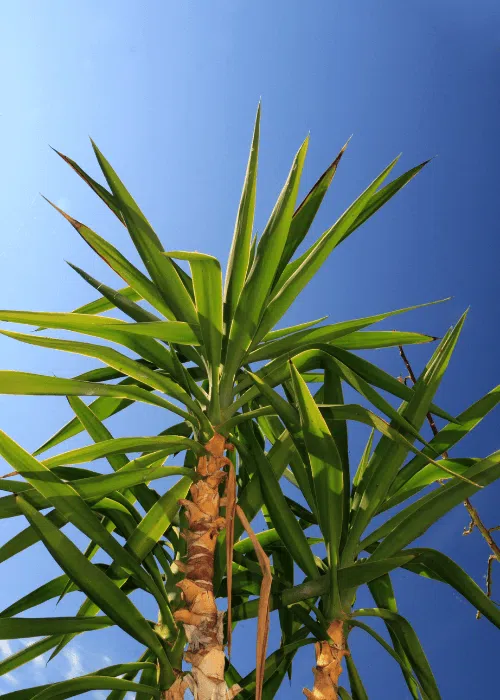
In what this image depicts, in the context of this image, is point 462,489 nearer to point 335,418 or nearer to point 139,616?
point 335,418

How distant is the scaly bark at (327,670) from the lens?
1002 mm

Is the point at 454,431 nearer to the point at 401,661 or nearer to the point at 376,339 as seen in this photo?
the point at 376,339

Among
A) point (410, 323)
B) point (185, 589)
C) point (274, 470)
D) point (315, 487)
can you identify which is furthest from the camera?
point (410, 323)

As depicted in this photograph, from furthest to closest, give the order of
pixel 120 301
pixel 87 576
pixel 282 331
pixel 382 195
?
pixel 282 331 < pixel 382 195 < pixel 120 301 < pixel 87 576

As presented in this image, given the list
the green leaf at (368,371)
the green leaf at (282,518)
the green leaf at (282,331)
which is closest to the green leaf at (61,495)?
the green leaf at (282,518)

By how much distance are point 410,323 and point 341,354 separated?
6163 mm

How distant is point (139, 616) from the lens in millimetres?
970

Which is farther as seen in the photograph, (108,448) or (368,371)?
(368,371)

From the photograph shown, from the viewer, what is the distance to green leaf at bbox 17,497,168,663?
89 cm

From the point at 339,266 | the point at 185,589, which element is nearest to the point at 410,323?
the point at 339,266

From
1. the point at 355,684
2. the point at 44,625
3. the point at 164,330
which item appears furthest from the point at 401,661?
the point at 164,330

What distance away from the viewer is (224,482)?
1.15 meters

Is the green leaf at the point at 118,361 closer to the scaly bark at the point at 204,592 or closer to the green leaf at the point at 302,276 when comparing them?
the scaly bark at the point at 204,592

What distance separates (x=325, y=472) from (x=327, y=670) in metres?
0.30
